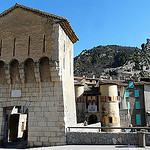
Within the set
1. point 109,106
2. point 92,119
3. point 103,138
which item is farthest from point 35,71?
point 92,119

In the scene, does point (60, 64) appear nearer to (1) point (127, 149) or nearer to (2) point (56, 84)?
(2) point (56, 84)

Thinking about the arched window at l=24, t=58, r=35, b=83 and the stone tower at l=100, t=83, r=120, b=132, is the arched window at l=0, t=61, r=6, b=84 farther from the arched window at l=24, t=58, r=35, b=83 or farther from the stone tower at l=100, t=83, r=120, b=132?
the stone tower at l=100, t=83, r=120, b=132

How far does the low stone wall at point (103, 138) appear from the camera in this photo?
7.76 metres

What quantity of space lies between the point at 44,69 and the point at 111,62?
271 feet

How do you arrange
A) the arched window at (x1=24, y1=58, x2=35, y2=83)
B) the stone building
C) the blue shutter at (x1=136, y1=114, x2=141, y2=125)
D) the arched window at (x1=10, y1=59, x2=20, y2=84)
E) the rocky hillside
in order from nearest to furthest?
the stone building → the arched window at (x1=24, y1=58, x2=35, y2=83) → the arched window at (x1=10, y1=59, x2=20, y2=84) → the blue shutter at (x1=136, y1=114, x2=141, y2=125) → the rocky hillside

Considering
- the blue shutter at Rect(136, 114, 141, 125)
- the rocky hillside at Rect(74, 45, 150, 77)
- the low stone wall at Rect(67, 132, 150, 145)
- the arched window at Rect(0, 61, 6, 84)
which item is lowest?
the blue shutter at Rect(136, 114, 141, 125)

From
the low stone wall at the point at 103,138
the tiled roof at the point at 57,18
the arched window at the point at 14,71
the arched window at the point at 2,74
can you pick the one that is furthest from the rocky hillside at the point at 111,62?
the arched window at the point at 2,74

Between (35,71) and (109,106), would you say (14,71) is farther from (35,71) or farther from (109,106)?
(109,106)

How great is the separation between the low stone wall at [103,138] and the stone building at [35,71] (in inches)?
21.9

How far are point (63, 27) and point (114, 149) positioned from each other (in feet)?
24.5

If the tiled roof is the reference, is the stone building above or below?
below

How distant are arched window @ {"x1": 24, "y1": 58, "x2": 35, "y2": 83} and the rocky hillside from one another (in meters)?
58.0

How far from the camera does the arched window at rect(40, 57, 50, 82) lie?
9531mm

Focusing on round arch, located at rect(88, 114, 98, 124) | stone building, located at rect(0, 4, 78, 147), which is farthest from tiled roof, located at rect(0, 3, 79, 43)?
round arch, located at rect(88, 114, 98, 124)
